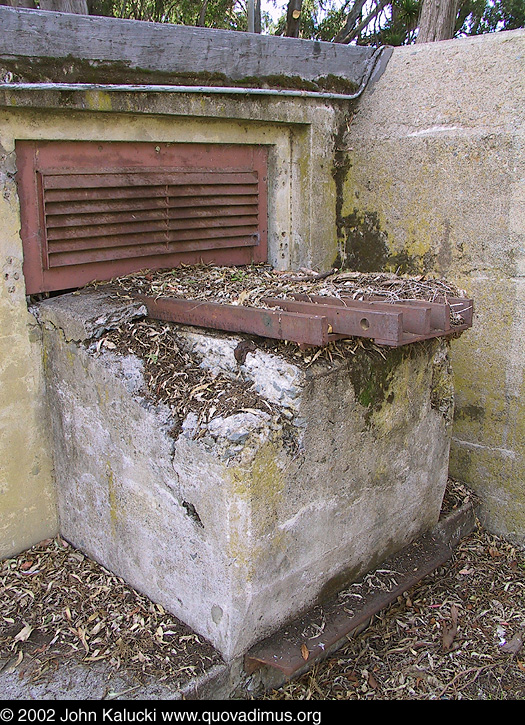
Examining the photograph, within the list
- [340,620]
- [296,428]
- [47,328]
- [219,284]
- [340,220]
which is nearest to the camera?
[296,428]

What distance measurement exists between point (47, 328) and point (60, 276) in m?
0.36

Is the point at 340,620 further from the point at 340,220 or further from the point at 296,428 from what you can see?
the point at 340,220

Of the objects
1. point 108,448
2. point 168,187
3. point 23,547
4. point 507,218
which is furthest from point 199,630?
point 507,218

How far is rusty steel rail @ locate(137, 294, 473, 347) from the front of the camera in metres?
2.63

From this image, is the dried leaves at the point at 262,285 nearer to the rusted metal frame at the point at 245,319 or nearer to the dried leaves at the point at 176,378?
the rusted metal frame at the point at 245,319

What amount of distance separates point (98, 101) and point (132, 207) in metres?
0.65

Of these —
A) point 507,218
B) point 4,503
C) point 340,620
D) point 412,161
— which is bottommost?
point 340,620

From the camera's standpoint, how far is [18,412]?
3.66 meters

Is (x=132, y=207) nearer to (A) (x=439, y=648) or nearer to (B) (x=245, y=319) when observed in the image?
(B) (x=245, y=319)

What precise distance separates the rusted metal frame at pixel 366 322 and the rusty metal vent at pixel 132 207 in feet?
5.33

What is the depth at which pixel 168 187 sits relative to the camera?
13.6 feet

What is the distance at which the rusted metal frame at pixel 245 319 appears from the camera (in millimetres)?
2729

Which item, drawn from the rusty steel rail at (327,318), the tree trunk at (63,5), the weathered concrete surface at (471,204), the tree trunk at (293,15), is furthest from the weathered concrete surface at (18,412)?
the tree trunk at (293,15)

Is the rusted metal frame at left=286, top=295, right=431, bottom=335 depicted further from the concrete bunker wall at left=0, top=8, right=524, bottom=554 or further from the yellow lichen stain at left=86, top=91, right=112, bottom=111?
the yellow lichen stain at left=86, top=91, right=112, bottom=111
